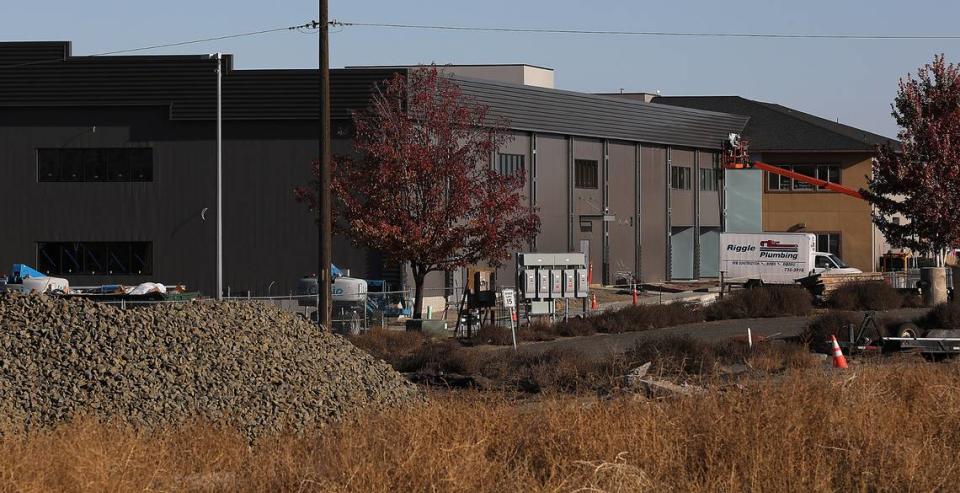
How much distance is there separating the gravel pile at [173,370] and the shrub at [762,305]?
76.5 ft

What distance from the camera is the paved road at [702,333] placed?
32.0 m

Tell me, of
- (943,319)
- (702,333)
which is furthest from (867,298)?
(943,319)

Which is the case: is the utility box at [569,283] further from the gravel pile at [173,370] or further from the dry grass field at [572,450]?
the dry grass field at [572,450]

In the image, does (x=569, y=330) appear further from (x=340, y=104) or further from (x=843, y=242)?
(x=843, y=242)

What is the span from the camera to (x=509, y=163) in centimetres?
5456

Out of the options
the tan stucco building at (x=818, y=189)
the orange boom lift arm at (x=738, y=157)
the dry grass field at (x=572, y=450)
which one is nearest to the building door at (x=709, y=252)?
the orange boom lift arm at (x=738, y=157)

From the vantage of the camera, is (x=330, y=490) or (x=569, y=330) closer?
(x=330, y=490)

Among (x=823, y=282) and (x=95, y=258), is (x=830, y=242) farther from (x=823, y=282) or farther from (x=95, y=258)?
(x=95, y=258)

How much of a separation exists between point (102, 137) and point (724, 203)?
34.2 meters

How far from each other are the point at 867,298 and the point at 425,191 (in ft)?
52.1

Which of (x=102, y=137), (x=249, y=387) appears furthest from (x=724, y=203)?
(x=249, y=387)

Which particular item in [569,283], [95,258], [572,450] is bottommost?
[572,450]

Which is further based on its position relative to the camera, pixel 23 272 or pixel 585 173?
pixel 585 173

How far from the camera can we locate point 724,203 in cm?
6950
